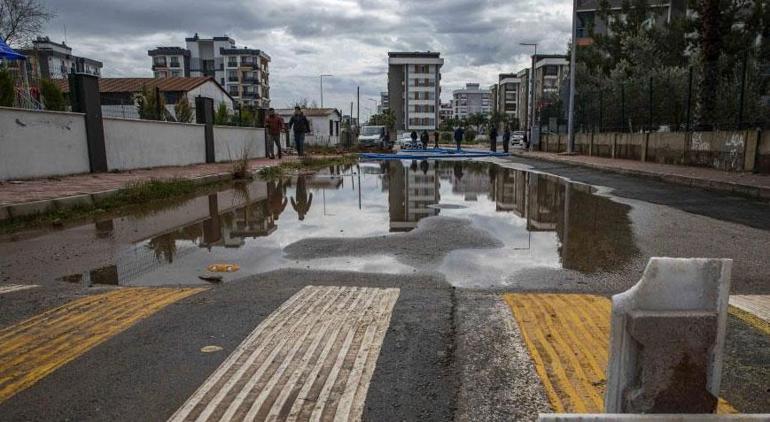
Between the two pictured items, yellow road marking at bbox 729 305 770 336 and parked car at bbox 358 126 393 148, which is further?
parked car at bbox 358 126 393 148

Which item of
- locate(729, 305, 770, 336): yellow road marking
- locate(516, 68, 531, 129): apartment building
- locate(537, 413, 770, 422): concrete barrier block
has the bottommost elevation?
locate(729, 305, 770, 336): yellow road marking

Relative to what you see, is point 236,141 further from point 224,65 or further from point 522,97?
point 522,97

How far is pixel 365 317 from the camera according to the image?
11.0ft

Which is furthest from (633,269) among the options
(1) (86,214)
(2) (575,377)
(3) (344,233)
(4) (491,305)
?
(1) (86,214)

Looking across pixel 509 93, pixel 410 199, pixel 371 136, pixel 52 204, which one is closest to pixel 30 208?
pixel 52 204

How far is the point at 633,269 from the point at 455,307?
2.12 meters

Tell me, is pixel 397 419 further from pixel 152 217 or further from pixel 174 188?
pixel 174 188

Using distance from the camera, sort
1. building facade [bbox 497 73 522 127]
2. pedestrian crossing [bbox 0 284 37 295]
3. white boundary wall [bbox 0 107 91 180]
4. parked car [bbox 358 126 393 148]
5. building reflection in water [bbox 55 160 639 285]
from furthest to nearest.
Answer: building facade [bbox 497 73 522 127]
parked car [bbox 358 126 393 148]
white boundary wall [bbox 0 107 91 180]
building reflection in water [bbox 55 160 639 285]
pedestrian crossing [bbox 0 284 37 295]

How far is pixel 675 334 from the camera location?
1.73 m

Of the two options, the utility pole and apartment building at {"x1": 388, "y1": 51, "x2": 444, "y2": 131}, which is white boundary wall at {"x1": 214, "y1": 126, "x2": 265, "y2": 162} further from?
apartment building at {"x1": 388, "y1": 51, "x2": 444, "y2": 131}

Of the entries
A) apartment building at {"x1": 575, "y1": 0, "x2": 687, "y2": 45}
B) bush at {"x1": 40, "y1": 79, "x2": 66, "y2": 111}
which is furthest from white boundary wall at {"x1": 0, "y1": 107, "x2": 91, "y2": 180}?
apartment building at {"x1": 575, "y1": 0, "x2": 687, "y2": 45}

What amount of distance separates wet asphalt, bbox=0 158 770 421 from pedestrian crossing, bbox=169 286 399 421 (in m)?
0.08

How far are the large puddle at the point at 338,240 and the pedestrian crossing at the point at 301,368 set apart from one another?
1283 millimetres

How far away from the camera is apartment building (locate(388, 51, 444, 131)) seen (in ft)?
329
